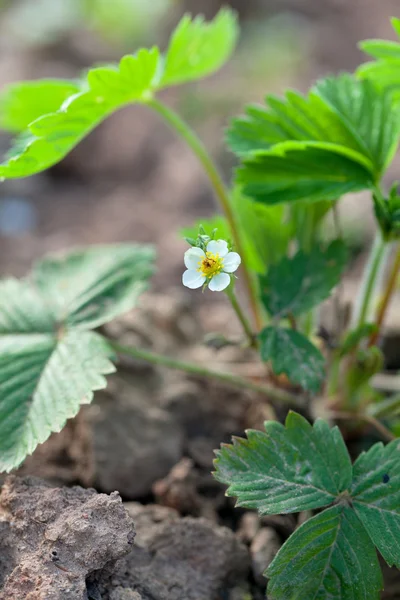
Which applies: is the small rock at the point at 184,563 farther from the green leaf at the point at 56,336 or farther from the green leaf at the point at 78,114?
the green leaf at the point at 78,114

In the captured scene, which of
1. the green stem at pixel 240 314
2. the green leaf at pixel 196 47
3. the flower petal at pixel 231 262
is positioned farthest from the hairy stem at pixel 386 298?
the green leaf at pixel 196 47

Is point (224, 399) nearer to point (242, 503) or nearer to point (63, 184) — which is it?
point (242, 503)

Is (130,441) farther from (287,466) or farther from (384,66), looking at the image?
(384,66)

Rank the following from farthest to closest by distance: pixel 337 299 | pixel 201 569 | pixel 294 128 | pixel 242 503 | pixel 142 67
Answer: pixel 337 299 < pixel 294 128 < pixel 142 67 < pixel 201 569 < pixel 242 503

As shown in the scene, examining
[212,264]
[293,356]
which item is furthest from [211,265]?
[293,356]

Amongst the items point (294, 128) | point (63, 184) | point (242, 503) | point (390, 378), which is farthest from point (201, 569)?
point (63, 184)

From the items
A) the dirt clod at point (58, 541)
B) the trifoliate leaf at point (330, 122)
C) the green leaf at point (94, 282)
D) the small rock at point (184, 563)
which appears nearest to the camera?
the dirt clod at point (58, 541)

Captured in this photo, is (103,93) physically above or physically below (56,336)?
above
